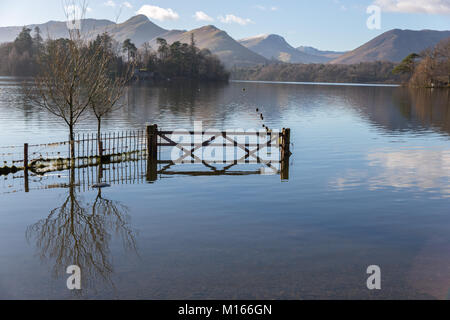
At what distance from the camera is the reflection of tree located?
10492 mm

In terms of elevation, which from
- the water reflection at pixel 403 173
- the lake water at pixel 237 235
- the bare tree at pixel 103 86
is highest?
the bare tree at pixel 103 86

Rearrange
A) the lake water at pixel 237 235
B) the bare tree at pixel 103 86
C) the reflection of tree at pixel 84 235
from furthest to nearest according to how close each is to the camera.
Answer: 1. the bare tree at pixel 103 86
2. the reflection of tree at pixel 84 235
3. the lake water at pixel 237 235

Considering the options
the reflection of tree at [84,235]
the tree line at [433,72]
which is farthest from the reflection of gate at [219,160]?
the tree line at [433,72]

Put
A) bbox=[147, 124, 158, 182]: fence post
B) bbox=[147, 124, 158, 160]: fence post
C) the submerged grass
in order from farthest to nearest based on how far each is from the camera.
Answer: bbox=[147, 124, 158, 160]: fence post → bbox=[147, 124, 158, 182]: fence post → the submerged grass

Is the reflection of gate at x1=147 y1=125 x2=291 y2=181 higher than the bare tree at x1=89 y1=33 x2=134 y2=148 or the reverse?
the reverse

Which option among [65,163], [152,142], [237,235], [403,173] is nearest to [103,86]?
[152,142]

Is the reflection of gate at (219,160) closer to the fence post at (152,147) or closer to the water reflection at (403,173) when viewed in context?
the fence post at (152,147)

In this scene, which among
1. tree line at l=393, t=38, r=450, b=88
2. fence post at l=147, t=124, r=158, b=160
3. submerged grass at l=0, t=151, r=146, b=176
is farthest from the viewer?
tree line at l=393, t=38, r=450, b=88

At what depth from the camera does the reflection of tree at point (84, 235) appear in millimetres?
10492

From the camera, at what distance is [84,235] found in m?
12.7

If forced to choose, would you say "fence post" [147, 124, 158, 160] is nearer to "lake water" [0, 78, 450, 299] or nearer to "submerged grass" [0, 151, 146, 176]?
"submerged grass" [0, 151, 146, 176]

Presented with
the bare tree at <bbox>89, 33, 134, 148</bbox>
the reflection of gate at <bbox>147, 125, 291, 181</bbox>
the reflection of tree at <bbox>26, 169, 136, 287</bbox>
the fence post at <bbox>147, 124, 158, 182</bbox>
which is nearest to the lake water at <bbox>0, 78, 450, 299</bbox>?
the reflection of tree at <bbox>26, 169, 136, 287</bbox>
